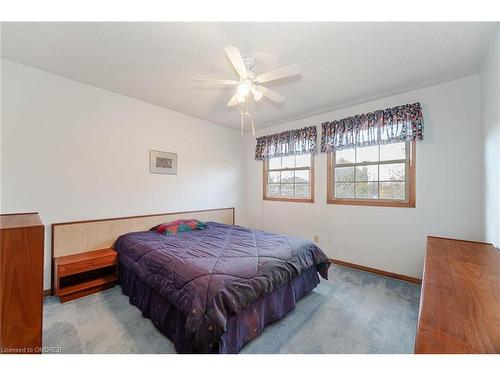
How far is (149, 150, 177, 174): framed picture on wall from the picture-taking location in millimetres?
3176

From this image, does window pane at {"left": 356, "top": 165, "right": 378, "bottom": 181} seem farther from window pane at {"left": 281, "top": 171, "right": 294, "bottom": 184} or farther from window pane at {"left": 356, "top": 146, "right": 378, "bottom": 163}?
window pane at {"left": 281, "top": 171, "right": 294, "bottom": 184}

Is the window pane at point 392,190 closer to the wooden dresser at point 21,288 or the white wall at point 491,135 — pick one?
the white wall at point 491,135

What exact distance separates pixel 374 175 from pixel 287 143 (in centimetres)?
154

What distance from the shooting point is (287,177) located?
4.05 metres

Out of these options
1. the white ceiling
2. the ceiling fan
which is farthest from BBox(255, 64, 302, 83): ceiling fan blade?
the white ceiling

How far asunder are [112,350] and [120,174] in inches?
81.3

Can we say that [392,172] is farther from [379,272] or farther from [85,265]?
[85,265]

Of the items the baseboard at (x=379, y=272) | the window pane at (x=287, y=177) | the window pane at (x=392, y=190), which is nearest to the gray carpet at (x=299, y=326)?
the baseboard at (x=379, y=272)

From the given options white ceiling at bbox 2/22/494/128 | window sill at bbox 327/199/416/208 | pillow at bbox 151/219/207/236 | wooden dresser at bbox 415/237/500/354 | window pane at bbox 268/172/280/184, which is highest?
white ceiling at bbox 2/22/494/128

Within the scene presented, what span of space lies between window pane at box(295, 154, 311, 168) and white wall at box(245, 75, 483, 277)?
27cm

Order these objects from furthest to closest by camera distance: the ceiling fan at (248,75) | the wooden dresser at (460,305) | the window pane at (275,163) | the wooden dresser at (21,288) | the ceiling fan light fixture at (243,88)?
the window pane at (275,163) → the ceiling fan light fixture at (243,88) → the ceiling fan at (248,75) → the wooden dresser at (21,288) → the wooden dresser at (460,305)

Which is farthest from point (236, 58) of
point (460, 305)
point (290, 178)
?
point (290, 178)

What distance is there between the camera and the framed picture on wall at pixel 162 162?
10.4ft

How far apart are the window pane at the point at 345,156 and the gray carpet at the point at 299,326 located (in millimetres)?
1830
